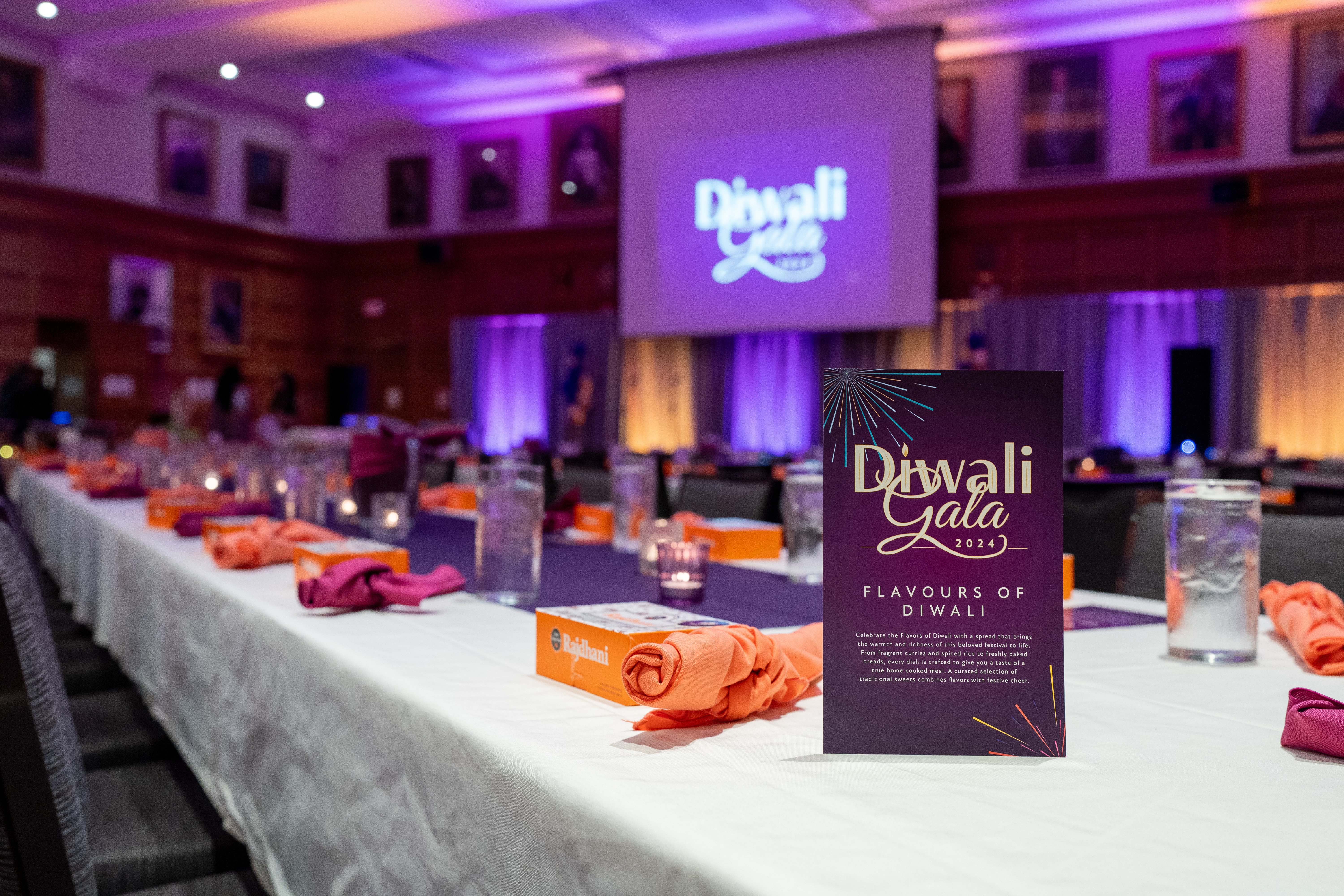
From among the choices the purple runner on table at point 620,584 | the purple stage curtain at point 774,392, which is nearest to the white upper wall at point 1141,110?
the purple stage curtain at point 774,392

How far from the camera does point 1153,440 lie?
968 cm

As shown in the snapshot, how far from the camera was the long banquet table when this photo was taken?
0.62 metres

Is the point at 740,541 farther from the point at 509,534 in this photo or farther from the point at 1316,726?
the point at 1316,726

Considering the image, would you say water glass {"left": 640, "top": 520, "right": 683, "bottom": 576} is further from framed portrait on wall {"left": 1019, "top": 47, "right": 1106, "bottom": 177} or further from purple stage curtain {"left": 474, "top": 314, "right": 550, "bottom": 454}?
purple stage curtain {"left": 474, "top": 314, "right": 550, "bottom": 454}

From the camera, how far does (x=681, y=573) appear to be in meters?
1.52

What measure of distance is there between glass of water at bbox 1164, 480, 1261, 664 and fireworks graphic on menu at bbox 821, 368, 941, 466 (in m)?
0.50

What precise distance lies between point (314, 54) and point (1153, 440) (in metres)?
9.04

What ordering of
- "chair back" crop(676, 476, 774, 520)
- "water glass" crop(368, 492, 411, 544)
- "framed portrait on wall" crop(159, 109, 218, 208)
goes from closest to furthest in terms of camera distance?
"water glass" crop(368, 492, 411, 544) → "chair back" crop(676, 476, 774, 520) → "framed portrait on wall" crop(159, 109, 218, 208)

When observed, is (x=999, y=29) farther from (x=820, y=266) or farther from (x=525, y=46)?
(x=525, y=46)

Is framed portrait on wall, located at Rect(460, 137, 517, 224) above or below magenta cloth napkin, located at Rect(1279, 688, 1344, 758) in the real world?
A: above

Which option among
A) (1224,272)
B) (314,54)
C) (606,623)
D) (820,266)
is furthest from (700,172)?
(606,623)

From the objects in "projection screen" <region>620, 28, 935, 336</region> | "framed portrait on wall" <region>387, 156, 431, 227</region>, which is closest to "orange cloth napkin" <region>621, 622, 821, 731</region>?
"projection screen" <region>620, 28, 935, 336</region>

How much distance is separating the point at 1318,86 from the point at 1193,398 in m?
2.84

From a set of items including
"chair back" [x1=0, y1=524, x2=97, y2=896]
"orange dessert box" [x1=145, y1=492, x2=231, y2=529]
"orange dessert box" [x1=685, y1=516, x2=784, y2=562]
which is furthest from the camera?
"orange dessert box" [x1=145, y1=492, x2=231, y2=529]
